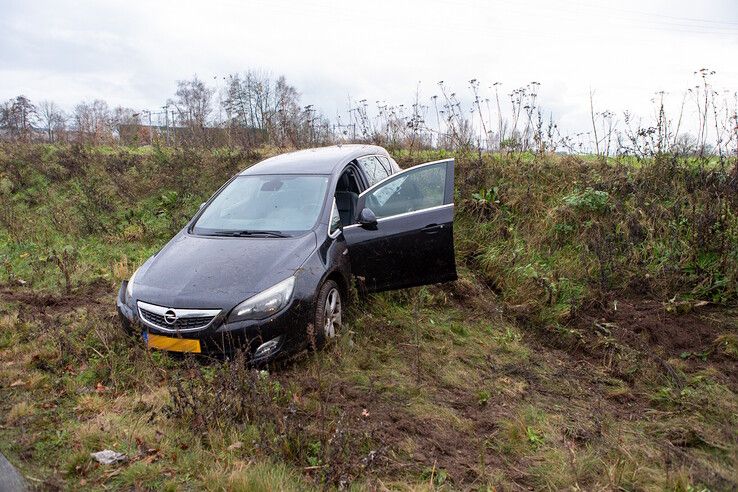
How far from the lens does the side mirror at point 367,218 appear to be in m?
5.27

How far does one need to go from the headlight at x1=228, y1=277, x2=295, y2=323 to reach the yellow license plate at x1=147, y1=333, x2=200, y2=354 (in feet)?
1.18

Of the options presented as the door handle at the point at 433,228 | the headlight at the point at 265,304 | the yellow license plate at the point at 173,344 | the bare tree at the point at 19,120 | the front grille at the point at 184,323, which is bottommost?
the yellow license plate at the point at 173,344

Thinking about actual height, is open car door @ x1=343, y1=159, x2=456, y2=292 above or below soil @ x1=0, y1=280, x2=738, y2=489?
above

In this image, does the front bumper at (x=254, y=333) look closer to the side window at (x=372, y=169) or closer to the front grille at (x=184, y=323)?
the front grille at (x=184, y=323)

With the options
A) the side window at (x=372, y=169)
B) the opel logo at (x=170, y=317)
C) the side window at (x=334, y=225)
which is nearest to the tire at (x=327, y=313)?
the side window at (x=334, y=225)

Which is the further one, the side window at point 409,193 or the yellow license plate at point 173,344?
the side window at point 409,193

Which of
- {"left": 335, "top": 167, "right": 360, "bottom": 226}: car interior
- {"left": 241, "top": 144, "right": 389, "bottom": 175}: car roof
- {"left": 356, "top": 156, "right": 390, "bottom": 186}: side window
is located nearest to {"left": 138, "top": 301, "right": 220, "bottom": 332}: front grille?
{"left": 241, "top": 144, "right": 389, "bottom": 175}: car roof

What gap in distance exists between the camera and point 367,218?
5270 millimetres

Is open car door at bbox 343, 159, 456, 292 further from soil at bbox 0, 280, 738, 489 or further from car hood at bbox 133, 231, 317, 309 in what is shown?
soil at bbox 0, 280, 738, 489

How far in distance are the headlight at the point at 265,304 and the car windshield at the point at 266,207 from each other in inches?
32.7

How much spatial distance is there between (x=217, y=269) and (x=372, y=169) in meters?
2.84

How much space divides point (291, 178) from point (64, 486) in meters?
3.61

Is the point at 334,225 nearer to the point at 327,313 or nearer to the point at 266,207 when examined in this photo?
the point at 266,207

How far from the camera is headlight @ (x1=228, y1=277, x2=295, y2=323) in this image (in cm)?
424
